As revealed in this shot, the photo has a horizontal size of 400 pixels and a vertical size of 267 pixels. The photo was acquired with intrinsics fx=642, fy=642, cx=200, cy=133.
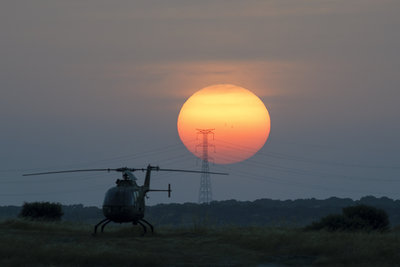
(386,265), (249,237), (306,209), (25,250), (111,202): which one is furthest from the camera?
(306,209)

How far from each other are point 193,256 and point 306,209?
128 metres

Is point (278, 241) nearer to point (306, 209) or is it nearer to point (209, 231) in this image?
point (209, 231)

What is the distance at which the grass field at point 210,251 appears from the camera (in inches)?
1088

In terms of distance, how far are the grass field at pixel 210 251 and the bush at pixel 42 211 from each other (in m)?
19.9

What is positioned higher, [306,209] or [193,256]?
[306,209]

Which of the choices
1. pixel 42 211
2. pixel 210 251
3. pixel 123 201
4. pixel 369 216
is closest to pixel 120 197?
pixel 123 201

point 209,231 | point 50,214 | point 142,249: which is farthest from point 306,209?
point 142,249

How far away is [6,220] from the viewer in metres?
46.7

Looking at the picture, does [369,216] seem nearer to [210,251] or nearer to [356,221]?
[356,221]

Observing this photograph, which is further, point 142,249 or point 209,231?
point 209,231

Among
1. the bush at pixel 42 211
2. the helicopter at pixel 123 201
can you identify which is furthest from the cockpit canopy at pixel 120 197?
the bush at pixel 42 211

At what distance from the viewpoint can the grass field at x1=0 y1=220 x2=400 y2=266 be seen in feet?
90.6

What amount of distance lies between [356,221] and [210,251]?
16572 millimetres

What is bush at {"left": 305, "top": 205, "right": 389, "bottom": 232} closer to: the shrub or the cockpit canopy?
the shrub
